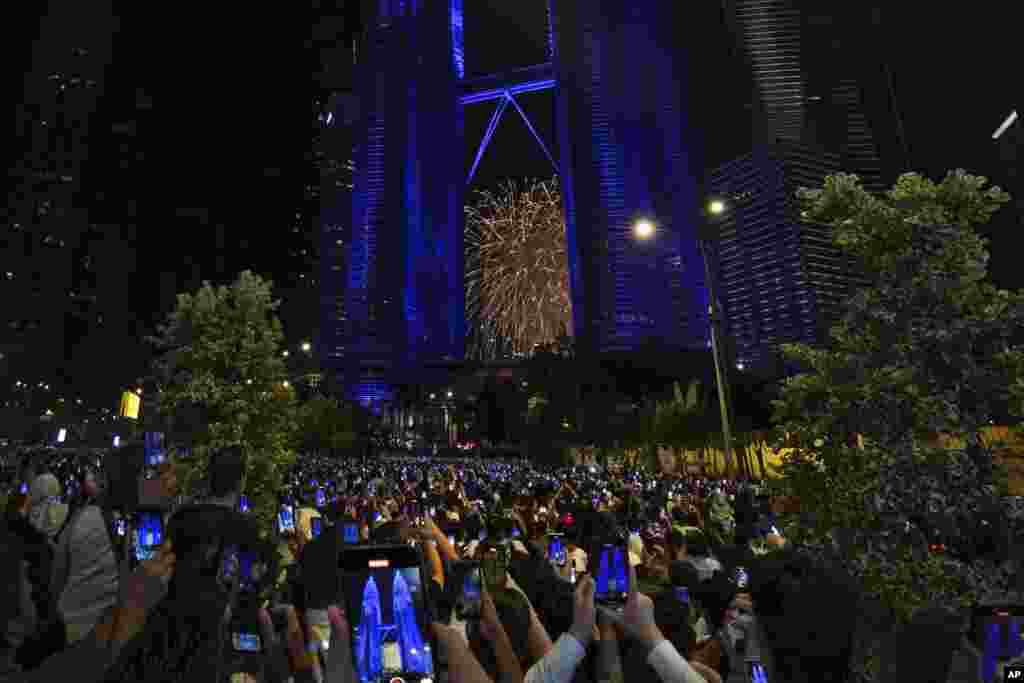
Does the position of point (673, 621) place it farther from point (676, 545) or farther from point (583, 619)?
point (676, 545)

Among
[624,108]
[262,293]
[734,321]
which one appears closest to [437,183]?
[624,108]

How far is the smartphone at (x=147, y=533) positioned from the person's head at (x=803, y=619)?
4642 millimetres

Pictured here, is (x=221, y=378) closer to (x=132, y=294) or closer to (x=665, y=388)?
(x=132, y=294)

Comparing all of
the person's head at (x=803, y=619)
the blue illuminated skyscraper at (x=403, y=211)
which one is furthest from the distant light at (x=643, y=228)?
the blue illuminated skyscraper at (x=403, y=211)

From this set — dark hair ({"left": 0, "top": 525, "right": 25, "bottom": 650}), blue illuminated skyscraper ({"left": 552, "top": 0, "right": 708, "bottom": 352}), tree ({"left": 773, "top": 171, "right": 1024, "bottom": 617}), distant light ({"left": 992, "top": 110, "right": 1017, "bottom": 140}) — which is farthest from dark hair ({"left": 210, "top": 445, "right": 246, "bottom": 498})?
blue illuminated skyscraper ({"left": 552, "top": 0, "right": 708, "bottom": 352})

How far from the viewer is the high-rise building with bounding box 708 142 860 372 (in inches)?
2344

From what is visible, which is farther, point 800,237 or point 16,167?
point 800,237

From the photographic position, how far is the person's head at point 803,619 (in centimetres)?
221

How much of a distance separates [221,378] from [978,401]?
12614 mm

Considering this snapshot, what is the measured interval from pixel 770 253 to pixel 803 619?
70671mm

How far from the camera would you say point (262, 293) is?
1296 cm

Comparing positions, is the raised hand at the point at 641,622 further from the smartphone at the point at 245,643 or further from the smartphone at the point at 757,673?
the smartphone at the point at 245,643

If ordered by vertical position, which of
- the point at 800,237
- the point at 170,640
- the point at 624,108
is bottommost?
the point at 170,640

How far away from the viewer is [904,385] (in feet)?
19.5
